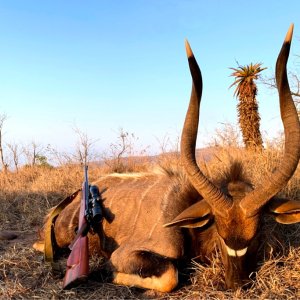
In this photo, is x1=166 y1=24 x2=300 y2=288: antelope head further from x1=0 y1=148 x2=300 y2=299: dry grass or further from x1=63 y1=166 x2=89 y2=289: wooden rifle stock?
x1=63 y1=166 x2=89 y2=289: wooden rifle stock

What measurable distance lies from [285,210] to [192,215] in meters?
0.68

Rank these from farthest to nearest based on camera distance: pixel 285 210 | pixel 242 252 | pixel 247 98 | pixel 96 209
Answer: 1. pixel 247 98
2. pixel 96 209
3. pixel 285 210
4. pixel 242 252

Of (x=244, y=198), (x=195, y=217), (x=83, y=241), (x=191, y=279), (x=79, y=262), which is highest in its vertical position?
(x=244, y=198)

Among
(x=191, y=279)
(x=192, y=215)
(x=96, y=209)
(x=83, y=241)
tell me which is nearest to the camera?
(x=192, y=215)

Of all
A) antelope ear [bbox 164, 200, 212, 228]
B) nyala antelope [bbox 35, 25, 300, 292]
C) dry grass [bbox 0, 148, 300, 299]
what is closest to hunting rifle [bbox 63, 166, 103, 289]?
dry grass [bbox 0, 148, 300, 299]

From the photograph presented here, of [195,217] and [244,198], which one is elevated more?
[244,198]

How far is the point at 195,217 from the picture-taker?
311 cm

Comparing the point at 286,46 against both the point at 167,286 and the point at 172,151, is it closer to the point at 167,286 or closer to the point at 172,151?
the point at 167,286

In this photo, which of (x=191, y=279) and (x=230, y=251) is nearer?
(x=230, y=251)

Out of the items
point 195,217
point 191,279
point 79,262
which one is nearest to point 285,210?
point 195,217

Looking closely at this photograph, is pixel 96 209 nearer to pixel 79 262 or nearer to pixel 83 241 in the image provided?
pixel 83 241

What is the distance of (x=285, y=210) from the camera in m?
2.98

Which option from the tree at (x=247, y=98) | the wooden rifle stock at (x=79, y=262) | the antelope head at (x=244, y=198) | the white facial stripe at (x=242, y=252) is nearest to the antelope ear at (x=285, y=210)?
the antelope head at (x=244, y=198)

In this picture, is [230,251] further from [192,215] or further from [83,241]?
[83,241]
